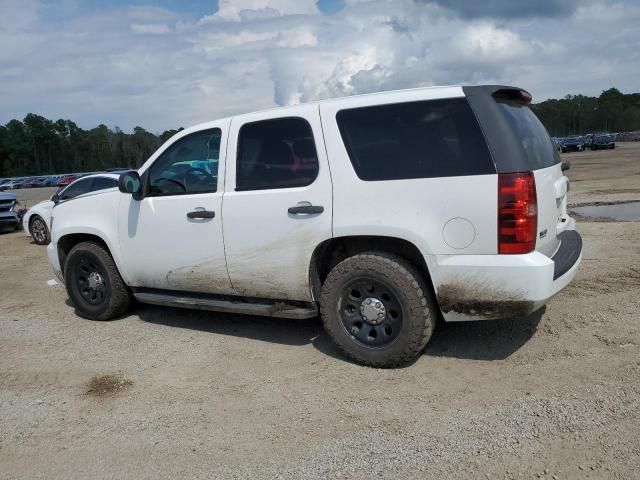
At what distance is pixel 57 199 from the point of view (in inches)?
488

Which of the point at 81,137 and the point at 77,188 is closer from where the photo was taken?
the point at 77,188

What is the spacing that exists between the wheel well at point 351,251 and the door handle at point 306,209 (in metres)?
0.26

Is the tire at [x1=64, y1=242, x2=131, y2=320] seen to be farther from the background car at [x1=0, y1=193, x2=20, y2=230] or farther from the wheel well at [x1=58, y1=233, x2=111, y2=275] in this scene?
the background car at [x1=0, y1=193, x2=20, y2=230]

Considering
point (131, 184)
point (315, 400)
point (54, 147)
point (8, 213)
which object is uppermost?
point (54, 147)

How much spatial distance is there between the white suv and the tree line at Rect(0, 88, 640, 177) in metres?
97.8

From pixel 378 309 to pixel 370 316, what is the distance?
9 cm

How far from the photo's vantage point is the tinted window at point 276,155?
440cm

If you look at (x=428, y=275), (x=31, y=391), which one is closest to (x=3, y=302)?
(x=31, y=391)

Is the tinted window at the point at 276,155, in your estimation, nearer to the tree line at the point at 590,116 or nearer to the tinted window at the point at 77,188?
the tinted window at the point at 77,188

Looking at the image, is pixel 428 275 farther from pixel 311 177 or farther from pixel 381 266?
pixel 311 177

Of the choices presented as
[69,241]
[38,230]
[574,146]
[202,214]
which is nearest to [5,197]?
[38,230]

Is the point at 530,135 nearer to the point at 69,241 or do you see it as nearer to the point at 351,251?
the point at 351,251

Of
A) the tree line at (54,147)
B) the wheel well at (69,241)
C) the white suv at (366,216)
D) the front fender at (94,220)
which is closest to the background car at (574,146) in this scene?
the white suv at (366,216)

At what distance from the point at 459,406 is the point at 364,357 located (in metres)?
0.86
